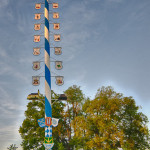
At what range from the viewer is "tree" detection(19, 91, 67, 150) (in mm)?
35469

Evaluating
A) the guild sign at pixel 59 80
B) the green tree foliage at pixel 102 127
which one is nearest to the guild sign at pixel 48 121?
the guild sign at pixel 59 80

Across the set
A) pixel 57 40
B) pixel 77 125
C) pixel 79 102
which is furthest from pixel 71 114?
pixel 57 40

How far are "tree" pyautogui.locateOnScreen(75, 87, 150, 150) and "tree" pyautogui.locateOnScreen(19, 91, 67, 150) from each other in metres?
5.26

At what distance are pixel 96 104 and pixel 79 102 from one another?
8.33 metres

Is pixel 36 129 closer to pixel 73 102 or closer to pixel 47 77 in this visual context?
pixel 73 102

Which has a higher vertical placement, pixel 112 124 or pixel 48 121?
pixel 112 124

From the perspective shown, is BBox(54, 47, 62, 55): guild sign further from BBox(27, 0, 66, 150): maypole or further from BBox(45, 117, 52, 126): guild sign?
BBox(45, 117, 52, 126): guild sign

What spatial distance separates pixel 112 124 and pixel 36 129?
1347 cm

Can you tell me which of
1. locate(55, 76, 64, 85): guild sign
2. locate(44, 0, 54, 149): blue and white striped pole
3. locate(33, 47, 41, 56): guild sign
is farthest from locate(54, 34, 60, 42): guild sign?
locate(55, 76, 64, 85): guild sign

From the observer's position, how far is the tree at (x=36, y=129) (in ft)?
116

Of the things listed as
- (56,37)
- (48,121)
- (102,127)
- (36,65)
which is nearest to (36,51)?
(36,65)

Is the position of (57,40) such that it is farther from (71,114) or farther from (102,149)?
(71,114)

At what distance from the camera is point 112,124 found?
30859 mm

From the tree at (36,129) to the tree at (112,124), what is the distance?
17.2 ft
